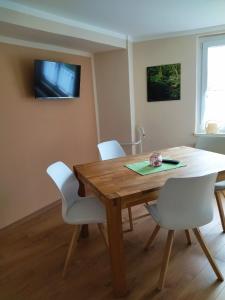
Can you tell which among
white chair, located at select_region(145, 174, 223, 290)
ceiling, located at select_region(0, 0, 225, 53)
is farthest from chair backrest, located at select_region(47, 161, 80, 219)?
ceiling, located at select_region(0, 0, 225, 53)

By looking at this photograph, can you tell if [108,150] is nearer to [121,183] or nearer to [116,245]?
[121,183]

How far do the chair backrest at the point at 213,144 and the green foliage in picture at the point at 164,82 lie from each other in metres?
0.84

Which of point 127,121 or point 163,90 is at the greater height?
point 163,90

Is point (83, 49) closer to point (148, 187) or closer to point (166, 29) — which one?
point (166, 29)

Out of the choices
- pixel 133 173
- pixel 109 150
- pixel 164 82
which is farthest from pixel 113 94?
pixel 133 173

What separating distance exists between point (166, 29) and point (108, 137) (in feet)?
5.69

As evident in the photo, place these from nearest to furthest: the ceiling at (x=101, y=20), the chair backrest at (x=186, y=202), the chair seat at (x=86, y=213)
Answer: the chair backrest at (x=186, y=202) → the chair seat at (x=86, y=213) → the ceiling at (x=101, y=20)

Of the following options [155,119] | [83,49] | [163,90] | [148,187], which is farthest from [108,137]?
[148,187]

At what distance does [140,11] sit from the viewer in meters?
2.37

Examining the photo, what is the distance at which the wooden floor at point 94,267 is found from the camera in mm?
1676

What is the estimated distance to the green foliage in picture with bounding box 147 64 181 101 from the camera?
11.0 feet

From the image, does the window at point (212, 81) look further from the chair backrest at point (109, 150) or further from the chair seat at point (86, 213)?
the chair seat at point (86, 213)

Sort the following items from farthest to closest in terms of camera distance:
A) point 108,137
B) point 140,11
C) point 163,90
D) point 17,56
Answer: point 108,137
point 163,90
point 17,56
point 140,11

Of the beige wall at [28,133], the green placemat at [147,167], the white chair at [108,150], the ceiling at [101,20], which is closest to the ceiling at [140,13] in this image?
the ceiling at [101,20]
